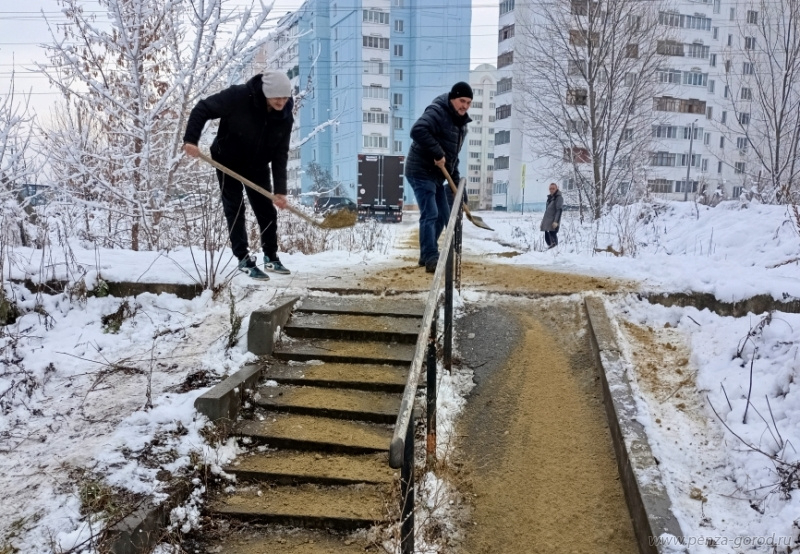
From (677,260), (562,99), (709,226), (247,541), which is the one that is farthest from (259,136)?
(562,99)

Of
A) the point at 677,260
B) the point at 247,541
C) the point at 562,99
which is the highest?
the point at 562,99

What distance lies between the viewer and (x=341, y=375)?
3.90 meters

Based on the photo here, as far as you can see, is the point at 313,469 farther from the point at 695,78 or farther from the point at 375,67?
the point at 695,78

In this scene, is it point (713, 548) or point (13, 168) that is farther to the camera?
point (13, 168)

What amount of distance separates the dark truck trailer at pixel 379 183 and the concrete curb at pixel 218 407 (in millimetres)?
23164

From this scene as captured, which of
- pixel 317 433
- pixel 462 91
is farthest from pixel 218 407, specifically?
pixel 462 91

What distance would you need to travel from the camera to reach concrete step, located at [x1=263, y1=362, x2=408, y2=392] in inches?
150

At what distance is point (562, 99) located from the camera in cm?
1758

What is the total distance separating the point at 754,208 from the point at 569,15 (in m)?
10.3

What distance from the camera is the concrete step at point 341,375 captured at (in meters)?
3.81

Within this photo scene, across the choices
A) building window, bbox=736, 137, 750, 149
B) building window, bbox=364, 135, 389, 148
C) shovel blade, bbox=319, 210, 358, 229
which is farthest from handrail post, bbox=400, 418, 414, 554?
building window, bbox=364, 135, 389, 148

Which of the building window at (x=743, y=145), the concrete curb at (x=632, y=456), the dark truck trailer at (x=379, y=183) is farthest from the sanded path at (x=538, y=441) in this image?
the dark truck trailer at (x=379, y=183)

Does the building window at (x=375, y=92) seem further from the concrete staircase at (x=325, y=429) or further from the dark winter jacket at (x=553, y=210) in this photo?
the concrete staircase at (x=325, y=429)

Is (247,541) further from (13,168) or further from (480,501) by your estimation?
(13,168)
